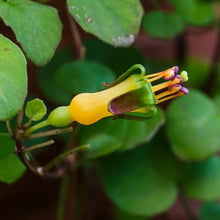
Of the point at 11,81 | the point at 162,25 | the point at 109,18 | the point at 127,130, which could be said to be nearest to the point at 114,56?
the point at 162,25

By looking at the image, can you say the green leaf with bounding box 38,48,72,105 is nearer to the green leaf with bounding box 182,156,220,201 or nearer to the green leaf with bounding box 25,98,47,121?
the green leaf with bounding box 182,156,220,201

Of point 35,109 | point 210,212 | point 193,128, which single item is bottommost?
point 210,212

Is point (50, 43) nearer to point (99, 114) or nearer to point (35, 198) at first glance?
point (99, 114)

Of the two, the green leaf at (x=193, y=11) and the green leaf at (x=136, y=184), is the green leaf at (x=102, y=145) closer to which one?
the green leaf at (x=136, y=184)

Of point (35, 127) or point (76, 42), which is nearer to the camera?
point (35, 127)

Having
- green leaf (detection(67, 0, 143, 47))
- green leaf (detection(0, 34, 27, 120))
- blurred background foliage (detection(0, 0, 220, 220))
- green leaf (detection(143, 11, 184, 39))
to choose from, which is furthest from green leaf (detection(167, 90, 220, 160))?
green leaf (detection(0, 34, 27, 120))

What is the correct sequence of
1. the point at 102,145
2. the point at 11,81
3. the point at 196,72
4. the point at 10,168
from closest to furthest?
the point at 11,81 < the point at 10,168 < the point at 102,145 < the point at 196,72

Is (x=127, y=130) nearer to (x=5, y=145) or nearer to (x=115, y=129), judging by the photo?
(x=115, y=129)
